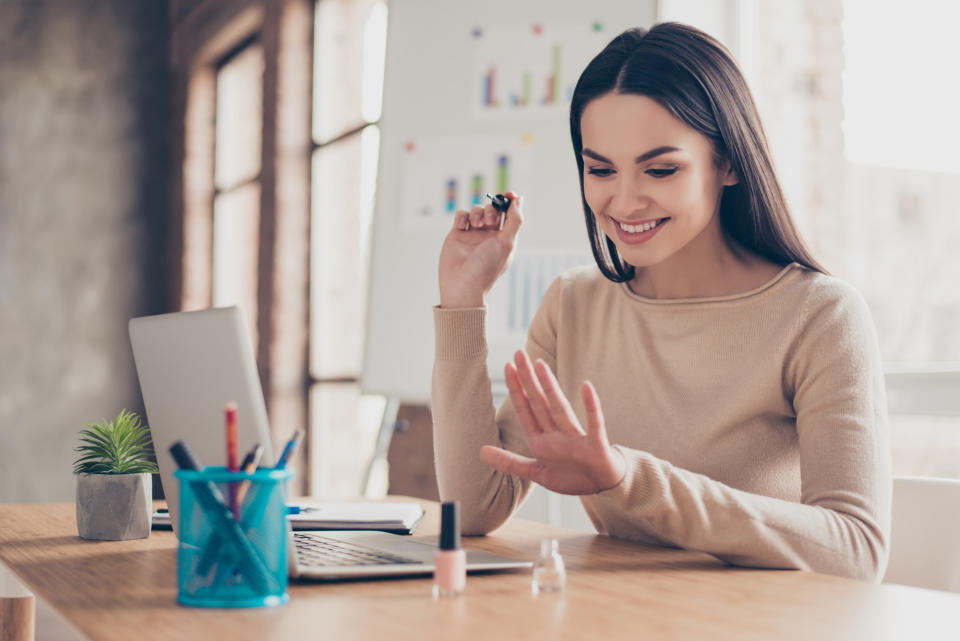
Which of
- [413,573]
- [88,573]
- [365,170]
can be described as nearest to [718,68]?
[413,573]

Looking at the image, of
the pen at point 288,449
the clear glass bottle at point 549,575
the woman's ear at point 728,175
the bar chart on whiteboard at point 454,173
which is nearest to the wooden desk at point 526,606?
the clear glass bottle at point 549,575

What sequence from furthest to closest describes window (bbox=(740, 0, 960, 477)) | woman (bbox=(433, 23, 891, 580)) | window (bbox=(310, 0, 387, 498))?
window (bbox=(310, 0, 387, 498))
window (bbox=(740, 0, 960, 477))
woman (bbox=(433, 23, 891, 580))

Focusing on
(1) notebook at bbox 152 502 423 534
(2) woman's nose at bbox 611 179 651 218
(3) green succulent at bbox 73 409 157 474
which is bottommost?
(1) notebook at bbox 152 502 423 534

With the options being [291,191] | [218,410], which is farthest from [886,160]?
[291,191]

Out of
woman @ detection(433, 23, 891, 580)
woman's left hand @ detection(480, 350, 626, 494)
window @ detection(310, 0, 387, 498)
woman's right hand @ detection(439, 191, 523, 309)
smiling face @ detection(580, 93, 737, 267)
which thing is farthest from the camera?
window @ detection(310, 0, 387, 498)

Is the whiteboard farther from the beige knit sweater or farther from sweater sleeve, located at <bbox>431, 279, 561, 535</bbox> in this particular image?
sweater sleeve, located at <bbox>431, 279, 561, 535</bbox>

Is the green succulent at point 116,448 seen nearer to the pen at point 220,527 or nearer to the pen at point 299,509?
the pen at point 299,509

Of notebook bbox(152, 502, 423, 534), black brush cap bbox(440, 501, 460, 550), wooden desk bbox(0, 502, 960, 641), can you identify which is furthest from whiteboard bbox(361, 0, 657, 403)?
black brush cap bbox(440, 501, 460, 550)

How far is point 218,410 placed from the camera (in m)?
0.92

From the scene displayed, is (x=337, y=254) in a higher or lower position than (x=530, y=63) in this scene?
lower

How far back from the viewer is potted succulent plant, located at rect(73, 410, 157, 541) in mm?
1213

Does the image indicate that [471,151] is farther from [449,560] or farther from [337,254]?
[449,560]

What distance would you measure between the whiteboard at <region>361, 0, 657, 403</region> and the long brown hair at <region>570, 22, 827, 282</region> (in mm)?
1126

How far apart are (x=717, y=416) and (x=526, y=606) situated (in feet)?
2.01
